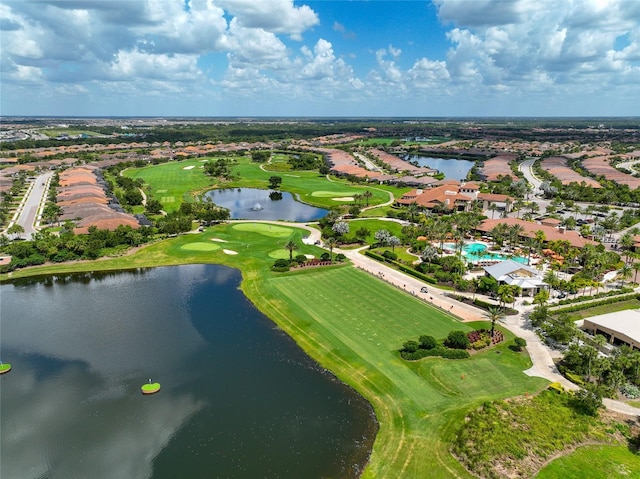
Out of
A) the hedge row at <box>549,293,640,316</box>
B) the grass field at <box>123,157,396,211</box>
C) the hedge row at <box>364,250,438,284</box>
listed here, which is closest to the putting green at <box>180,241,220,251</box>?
the hedge row at <box>364,250,438,284</box>

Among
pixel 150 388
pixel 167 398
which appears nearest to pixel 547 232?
pixel 167 398

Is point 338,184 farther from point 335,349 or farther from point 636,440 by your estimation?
point 636,440

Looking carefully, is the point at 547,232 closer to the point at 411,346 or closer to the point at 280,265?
the point at 280,265

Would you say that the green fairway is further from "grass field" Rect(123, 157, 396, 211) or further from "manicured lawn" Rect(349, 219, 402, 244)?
"grass field" Rect(123, 157, 396, 211)

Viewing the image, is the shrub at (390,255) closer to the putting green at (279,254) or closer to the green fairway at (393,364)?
the green fairway at (393,364)

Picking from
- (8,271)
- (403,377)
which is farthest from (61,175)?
(403,377)

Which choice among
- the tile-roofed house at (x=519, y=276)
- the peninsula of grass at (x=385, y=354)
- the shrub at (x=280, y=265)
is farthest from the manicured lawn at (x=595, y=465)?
the shrub at (x=280, y=265)
